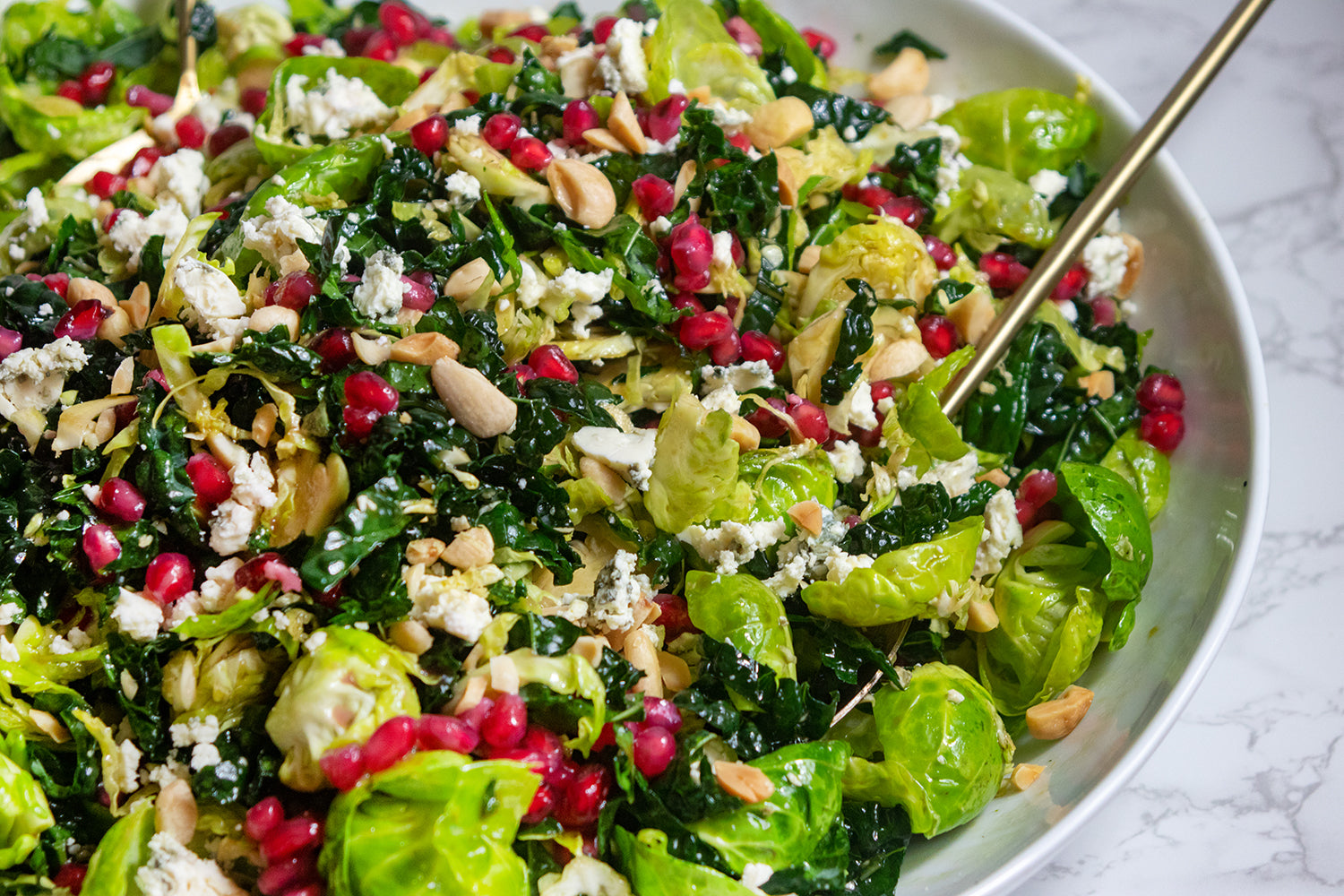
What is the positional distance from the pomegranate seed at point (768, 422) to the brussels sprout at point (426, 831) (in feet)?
3.74

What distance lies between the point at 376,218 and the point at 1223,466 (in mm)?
2450

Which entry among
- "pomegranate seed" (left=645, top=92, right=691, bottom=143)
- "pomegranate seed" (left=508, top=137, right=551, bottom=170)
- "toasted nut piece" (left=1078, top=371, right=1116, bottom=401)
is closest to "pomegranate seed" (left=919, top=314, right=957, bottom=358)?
"toasted nut piece" (left=1078, top=371, right=1116, bottom=401)

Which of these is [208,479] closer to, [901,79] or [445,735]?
[445,735]

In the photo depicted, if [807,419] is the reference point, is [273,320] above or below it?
below

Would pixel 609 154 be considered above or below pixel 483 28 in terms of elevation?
above

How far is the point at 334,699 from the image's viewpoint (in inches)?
88.2

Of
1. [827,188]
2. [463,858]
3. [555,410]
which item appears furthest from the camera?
[827,188]

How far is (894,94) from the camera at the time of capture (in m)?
3.97

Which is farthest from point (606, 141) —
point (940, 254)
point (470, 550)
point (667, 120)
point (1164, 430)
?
point (1164, 430)

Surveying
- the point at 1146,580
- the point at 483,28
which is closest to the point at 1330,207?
the point at 1146,580

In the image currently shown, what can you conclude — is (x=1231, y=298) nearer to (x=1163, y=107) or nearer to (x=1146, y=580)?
(x=1163, y=107)

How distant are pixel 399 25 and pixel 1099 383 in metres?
2.69

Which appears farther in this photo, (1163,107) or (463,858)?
(1163,107)

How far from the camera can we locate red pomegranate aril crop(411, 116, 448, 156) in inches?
124
